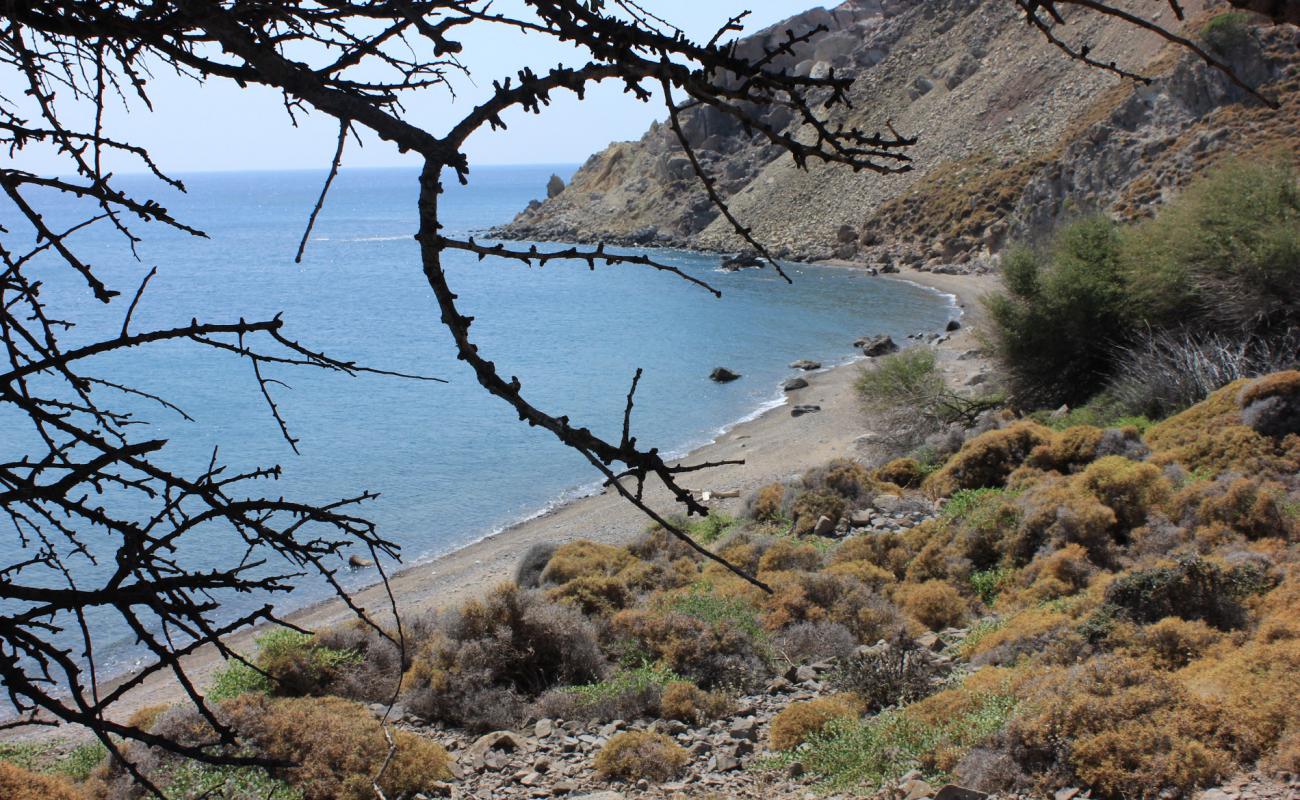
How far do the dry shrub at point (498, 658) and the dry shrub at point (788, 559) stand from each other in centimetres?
245

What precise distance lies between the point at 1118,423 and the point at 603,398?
61.6 ft

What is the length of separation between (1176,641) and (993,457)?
661 centimetres

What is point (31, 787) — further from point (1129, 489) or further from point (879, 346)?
point (879, 346)

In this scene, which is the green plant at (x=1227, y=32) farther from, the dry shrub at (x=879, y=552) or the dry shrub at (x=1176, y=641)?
the dry shrub at (x=1176, y=641)

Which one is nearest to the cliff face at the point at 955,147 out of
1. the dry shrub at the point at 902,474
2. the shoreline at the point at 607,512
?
the shoreline at the point at 607,512

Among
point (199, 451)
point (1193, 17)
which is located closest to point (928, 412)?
point (199, 451)

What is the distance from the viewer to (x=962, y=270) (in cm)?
5028

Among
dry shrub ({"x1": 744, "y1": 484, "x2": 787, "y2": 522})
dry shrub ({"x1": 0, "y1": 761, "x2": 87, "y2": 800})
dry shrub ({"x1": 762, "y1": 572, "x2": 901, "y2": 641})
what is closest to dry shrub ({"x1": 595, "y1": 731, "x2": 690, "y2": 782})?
dry shrub ({"x1": 762, "y1": 572, "x2": 901, "y2": 641})

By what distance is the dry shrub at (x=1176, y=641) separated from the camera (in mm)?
5996

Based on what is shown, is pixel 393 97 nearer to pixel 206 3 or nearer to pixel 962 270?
pixel 206 3

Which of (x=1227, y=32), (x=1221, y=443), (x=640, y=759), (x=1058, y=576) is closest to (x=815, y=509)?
(x=1058, y=576)

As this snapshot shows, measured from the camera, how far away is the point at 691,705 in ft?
23.3

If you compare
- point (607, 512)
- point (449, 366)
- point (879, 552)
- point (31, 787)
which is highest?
point (449, 366)

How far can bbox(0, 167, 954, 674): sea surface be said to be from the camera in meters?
23.0
